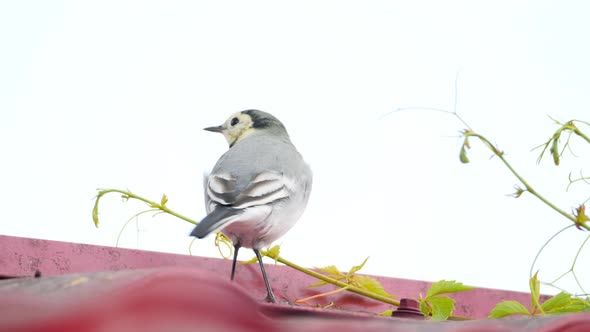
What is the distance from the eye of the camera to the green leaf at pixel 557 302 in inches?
75.0

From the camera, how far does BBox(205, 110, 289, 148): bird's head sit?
325cm

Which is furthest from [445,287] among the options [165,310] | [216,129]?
[216,129]

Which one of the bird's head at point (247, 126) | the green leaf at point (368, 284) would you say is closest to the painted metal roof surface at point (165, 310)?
the green leaf at point (368, 284)

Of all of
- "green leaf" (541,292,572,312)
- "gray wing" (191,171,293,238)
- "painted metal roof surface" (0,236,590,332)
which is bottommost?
"painted metal roof surface" (0,236,590,332)

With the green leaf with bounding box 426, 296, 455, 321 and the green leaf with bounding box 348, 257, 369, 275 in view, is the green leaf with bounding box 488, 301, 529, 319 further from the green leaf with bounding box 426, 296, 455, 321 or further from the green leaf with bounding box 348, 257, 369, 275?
the green leaf with bounding box 348, 257, 369, 275

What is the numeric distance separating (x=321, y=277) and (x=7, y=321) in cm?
185

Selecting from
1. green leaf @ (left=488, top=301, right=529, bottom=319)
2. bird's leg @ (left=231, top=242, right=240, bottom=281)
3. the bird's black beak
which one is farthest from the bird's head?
green leaf @ (left=488, top=301, right=529, bottom=319)

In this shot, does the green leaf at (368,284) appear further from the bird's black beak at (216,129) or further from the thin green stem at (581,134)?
the bird's black beak at (216,129)

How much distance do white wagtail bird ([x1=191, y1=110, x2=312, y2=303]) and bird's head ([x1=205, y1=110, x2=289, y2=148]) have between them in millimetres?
315

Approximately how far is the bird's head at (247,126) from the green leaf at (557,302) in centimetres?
145

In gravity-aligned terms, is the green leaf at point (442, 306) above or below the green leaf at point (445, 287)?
below

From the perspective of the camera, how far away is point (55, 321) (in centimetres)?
63

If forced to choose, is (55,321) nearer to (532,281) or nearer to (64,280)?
(64,280)

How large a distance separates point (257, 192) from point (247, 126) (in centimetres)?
94
